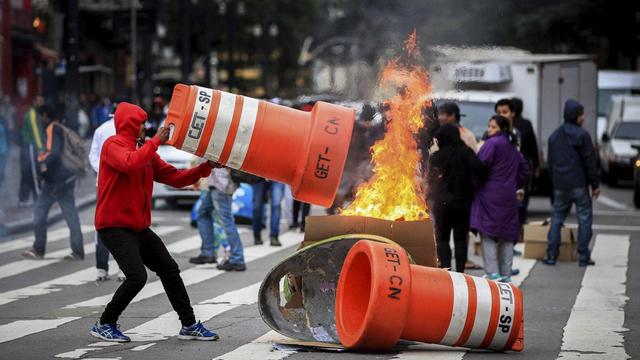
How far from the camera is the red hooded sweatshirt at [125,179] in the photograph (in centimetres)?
927

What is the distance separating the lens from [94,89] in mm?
69000

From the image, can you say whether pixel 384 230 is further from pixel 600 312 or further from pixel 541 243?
pixel 541 243

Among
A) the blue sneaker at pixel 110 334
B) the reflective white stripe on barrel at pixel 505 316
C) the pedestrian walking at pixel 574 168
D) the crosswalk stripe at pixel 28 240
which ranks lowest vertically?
the crosswalk stripe at pixel 28 240

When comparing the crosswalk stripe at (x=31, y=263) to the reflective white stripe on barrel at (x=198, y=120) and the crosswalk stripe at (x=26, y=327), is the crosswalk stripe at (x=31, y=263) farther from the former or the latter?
the reflective white stripe on barrel at (x=198, y=120)

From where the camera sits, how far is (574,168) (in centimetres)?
1485

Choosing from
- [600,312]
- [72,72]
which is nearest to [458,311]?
[600,312]

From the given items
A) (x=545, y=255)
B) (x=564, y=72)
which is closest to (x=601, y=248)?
(x=545, y=255)

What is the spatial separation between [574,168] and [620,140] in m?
16.3

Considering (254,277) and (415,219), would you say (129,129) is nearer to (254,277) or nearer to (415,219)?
(415,219)

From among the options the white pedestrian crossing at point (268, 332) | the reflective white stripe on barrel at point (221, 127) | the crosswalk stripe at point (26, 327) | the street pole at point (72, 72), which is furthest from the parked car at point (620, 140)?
the reflective white stripe on barrel at point (221, 127)

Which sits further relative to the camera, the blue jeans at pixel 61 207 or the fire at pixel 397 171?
the blue jeans at pixel 61 207

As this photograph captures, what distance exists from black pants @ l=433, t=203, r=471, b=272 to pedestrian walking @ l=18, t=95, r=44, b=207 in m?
9.46

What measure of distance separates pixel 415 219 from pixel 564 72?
1497 centimetres

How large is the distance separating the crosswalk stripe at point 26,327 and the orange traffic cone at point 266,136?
212 cm
